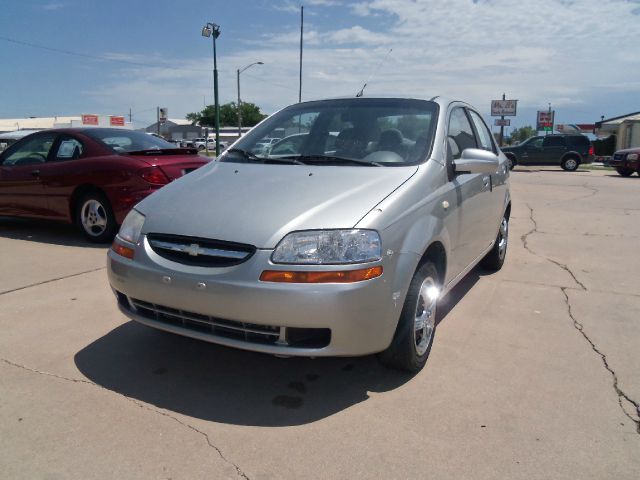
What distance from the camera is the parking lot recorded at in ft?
7.51

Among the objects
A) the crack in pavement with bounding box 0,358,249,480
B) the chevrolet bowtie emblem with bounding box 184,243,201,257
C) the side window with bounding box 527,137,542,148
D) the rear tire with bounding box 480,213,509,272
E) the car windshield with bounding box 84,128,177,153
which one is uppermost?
the side window with bounding box 527,137,542,148

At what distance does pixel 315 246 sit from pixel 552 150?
82.0 feet

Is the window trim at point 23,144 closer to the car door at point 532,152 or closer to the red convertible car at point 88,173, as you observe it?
the red convertible car at point 88,173

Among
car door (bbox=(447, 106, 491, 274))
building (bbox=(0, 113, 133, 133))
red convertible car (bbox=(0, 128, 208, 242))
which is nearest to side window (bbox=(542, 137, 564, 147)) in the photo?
red convertible car (bbox=(0, 128, 208, 242))

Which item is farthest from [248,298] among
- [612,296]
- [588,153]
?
[588,153]

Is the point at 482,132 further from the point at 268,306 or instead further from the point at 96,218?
the point at 96,218

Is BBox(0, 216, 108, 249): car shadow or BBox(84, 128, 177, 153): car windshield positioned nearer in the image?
BBox(84, 128, 177, 153): car windshield

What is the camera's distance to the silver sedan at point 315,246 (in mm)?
2512

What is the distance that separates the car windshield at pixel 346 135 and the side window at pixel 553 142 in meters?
23.3

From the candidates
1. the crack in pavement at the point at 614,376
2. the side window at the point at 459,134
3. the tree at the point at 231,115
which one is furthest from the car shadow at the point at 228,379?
the tree at the point at 231,115

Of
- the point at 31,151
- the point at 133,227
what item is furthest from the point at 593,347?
the point at 31,151

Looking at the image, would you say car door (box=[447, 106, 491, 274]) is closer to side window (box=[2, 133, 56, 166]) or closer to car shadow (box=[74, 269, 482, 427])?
car shadow (box=[74, 269, 482, 427])

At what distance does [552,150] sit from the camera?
2462 centimetres

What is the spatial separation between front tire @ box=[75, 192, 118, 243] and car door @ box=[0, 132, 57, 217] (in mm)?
→ 662
